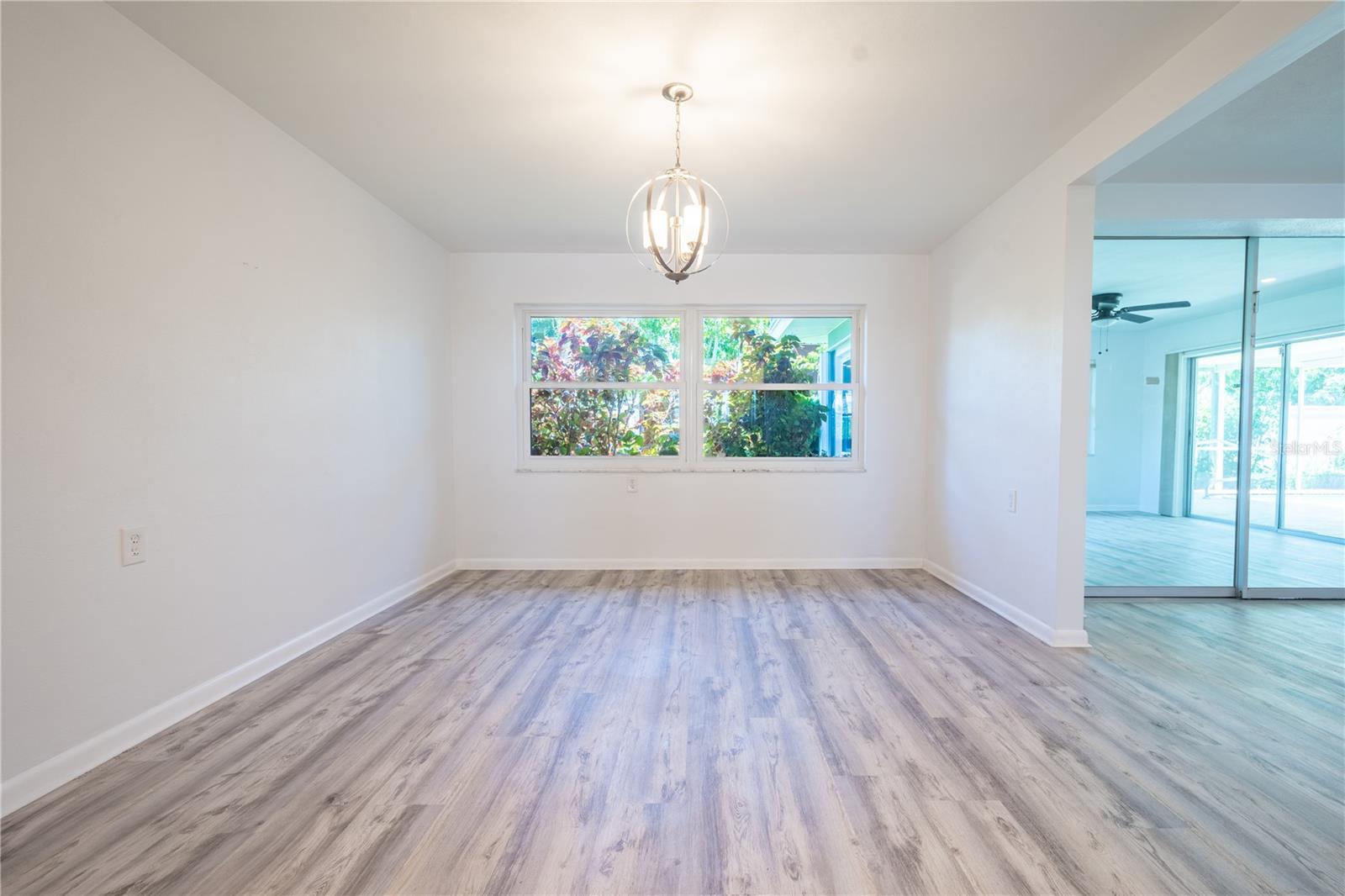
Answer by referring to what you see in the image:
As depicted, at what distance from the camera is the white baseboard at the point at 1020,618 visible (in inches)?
103

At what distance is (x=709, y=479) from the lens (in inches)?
164

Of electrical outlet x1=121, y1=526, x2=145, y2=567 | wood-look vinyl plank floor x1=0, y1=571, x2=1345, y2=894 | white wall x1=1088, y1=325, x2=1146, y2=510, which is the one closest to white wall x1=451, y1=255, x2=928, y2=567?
white wall x1=1088, y1=325, x2=1146, y2=510

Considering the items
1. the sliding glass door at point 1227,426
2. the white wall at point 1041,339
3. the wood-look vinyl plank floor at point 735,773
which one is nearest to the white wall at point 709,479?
the white wall at point 1041,339

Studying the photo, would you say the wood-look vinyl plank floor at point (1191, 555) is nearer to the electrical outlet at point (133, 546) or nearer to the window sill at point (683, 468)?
the window sill at point (683, 468)

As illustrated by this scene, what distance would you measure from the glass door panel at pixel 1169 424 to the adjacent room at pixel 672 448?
0.10ft

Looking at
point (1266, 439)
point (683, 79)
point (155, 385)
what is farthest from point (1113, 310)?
point (155, 385)

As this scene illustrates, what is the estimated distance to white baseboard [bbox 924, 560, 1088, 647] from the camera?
8.58 feet

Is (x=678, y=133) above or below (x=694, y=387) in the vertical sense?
above

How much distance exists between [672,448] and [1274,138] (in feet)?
12.4

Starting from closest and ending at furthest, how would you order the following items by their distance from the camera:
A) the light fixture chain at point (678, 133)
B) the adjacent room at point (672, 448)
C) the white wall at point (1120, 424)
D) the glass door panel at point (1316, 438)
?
the adjacent room at point (672, 448) → the light fixture chain at point (678, 133) → the glass door panel at point (1316, 438) → the white wall at point (1120, 424)

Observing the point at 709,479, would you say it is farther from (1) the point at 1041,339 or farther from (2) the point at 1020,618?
(1) the point at 1041,339

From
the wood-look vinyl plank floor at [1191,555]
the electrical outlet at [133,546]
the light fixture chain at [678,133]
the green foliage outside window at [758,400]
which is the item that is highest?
the light fixture chain at [678,133]

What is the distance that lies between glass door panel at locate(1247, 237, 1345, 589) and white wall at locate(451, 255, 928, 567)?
200 centimetres

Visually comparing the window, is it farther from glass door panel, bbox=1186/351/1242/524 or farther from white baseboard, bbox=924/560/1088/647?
glass door panel, bbox=1186/351/1242/524
